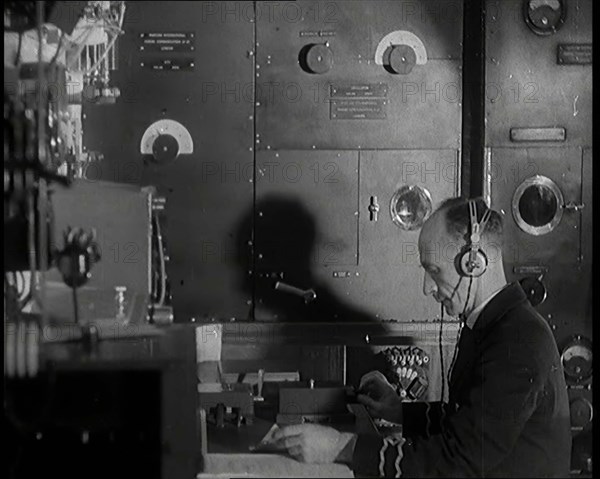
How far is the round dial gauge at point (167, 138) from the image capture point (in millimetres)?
2262

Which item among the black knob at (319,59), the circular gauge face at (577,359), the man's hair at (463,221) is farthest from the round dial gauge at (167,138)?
the circular gauge face at (577,359)

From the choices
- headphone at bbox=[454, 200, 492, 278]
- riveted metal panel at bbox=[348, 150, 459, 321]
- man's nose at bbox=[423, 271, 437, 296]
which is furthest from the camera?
riveted metal panel at bbox=[348, 150, 459, 321]

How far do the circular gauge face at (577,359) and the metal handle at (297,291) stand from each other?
29.1 inches

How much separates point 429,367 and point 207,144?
2.98 feet

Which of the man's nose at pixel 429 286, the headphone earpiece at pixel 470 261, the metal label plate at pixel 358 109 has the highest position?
the metal label plate at pixel 358 109

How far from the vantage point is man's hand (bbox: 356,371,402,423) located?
1748mm

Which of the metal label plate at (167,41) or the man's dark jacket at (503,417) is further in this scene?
the metal label plate at (167,41)

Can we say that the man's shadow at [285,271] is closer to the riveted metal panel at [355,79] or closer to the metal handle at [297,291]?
the metal handle at [297,291]

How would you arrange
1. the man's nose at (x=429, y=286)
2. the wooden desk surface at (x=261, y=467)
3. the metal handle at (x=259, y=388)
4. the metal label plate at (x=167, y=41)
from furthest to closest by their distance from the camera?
the metal label plate at (x=167, y=41), the metal handle at (x=259, y=388), the man's nose at (x=429, y=286), the wooden desk surface at (x=261, y=467)

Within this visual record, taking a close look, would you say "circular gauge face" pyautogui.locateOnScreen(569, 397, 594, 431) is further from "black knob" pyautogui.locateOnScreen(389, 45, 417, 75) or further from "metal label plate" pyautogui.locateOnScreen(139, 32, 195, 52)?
"metal label plate" pyautogui.locateOnScreen(139, 32, 195, 52)

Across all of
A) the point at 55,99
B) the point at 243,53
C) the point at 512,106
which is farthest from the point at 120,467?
the point at 512,106

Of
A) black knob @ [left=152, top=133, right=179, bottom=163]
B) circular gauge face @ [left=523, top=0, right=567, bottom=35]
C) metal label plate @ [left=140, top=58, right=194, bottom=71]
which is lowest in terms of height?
black knob @ [left=152, top=133, right=179, bottom=163]

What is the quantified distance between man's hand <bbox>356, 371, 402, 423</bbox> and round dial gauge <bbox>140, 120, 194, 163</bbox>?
874 millimetres

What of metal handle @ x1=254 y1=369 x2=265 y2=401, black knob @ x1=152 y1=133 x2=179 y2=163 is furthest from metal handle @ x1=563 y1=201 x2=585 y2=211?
black knob @ x1=152 y1=133 x2=179 y2=163
